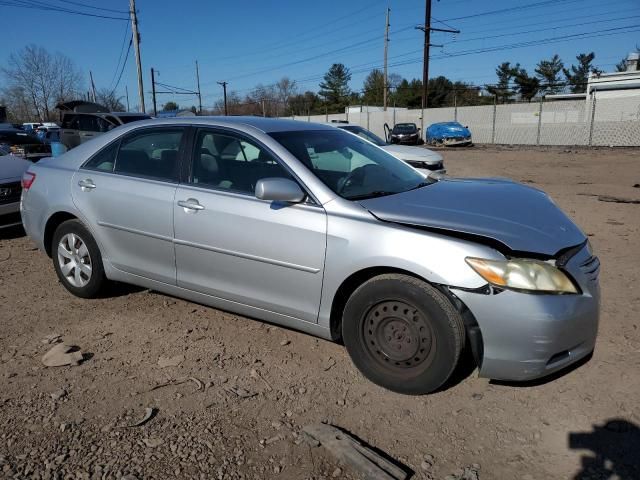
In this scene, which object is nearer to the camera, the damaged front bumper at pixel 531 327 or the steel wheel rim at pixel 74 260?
the damaged front bumper at pixel 531 327

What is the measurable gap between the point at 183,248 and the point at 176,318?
79cm

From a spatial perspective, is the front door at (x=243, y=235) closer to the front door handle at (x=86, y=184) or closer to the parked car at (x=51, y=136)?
the front door handle at (x=86, y=184)

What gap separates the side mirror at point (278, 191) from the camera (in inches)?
123

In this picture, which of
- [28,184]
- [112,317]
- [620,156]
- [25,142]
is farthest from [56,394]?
[620,156]

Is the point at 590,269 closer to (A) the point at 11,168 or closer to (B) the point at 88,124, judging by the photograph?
(A) the point at 11,168

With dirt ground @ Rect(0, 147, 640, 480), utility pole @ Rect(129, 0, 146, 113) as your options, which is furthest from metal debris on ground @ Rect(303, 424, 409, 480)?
utility pole @ Rect(129, 0, 146, 113)

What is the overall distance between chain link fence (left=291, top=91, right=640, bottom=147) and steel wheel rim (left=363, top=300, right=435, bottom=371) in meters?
27.8

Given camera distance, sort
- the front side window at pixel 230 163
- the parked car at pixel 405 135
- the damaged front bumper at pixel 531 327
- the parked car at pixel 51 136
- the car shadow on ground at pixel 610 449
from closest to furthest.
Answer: the car shadow on ground at pixel 610 449 → the damaged front bumper at pixel 531 327 → the front side window at pixel 230 163 → the parked car at pixel 51 136 → the parked car at pixel 405 135

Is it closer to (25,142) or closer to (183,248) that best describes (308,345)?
(183,248)

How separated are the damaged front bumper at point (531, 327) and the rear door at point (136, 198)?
226 cm

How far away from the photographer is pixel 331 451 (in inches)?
98.7

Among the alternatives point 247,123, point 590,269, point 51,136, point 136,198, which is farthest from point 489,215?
point 51,136

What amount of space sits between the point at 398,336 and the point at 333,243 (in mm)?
668

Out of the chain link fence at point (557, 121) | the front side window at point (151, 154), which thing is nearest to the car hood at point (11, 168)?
the front side window at point (151, 154)
